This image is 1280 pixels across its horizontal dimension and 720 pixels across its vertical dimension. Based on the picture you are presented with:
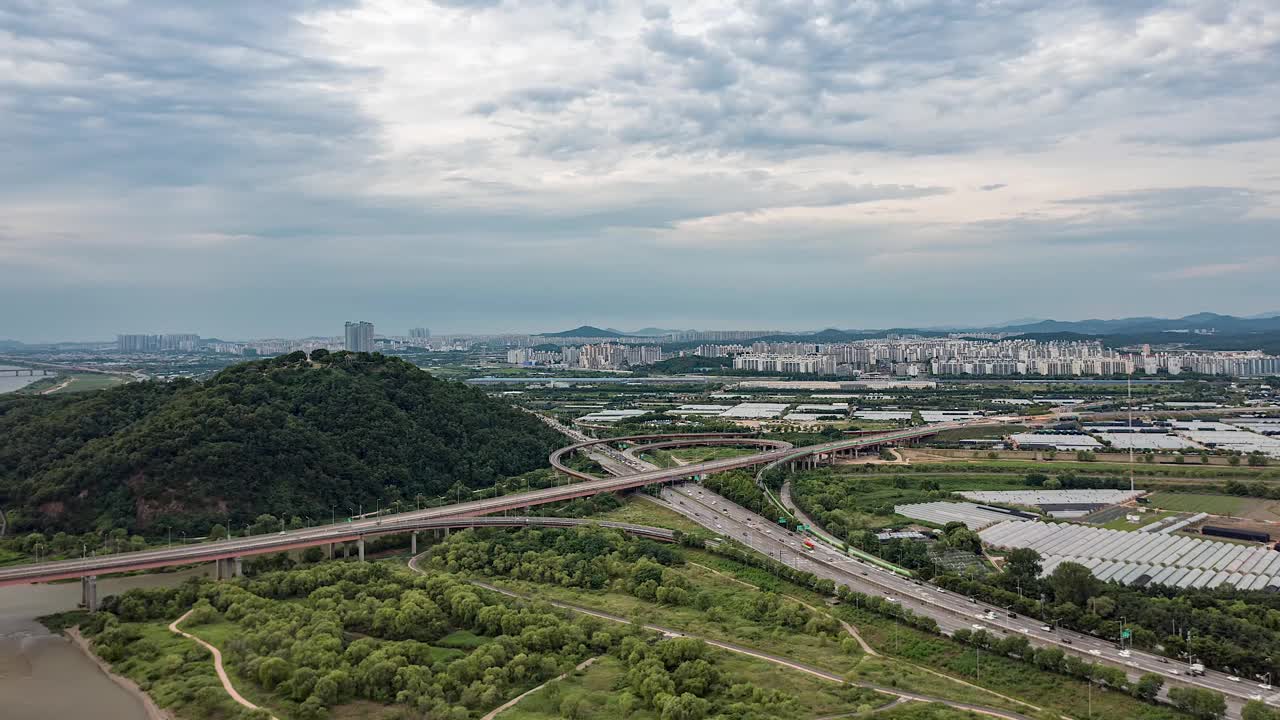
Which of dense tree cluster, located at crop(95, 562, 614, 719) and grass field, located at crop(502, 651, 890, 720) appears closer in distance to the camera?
grass field, located at crop(502, 651, 890, 720)

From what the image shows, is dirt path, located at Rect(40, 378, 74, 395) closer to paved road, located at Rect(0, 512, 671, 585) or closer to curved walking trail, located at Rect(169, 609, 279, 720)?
paved road, located at Rect(0, 512, 671, 585)

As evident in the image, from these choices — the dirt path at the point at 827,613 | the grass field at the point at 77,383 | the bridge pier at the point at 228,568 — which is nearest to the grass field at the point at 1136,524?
the dirt path at the point at 827,613

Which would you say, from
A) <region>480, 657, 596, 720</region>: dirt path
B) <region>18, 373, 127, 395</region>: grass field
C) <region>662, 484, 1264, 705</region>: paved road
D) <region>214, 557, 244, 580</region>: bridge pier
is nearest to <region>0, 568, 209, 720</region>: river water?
<region>214, 557, 244, 580</region>: bridge pier

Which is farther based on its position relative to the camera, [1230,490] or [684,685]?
[1230,490]

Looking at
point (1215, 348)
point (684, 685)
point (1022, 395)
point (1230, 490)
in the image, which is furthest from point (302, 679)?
point (1215, 348)

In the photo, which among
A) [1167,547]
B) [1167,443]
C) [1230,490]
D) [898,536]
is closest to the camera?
[1167,547]

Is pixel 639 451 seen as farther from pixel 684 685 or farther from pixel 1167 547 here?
pixel 684 685

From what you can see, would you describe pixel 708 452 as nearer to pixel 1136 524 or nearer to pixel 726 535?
pixel 726 535

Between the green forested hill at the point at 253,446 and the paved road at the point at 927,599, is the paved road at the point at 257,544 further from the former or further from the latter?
the green forested hill at the point at 253,446
